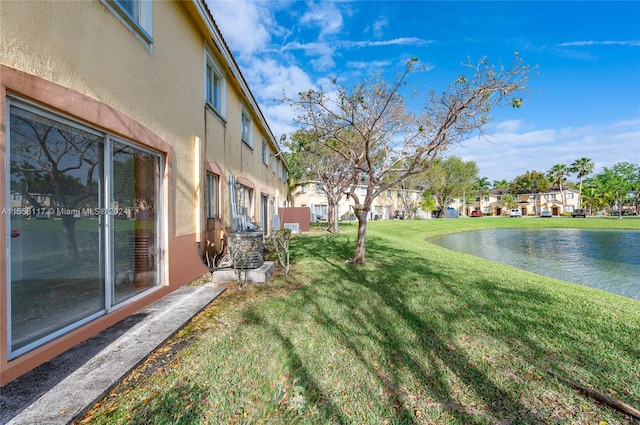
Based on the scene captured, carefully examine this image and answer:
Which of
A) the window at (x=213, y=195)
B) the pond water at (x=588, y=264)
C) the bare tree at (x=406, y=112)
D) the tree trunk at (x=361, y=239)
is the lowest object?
the pond water at (x=588, y=264)

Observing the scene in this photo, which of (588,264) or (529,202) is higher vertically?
(529,202)

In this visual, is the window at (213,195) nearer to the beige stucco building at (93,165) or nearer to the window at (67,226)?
the beige stucco building at (93,165)

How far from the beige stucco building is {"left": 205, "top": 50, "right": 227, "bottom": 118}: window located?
28.4 inches

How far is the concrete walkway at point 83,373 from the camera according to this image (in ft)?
7.11

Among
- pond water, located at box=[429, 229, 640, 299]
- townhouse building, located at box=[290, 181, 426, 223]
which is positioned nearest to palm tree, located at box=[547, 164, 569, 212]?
townhouse building, located at box=[290, 181, 426, 223]

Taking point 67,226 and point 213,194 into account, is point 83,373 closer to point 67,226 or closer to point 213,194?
point 67,226

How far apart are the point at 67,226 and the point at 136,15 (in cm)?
364

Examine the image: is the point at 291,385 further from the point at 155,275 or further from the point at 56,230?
the point at 155,275

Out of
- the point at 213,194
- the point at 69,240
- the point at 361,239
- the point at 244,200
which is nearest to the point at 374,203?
the point at 244,200

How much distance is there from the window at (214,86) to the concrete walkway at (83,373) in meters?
5.68

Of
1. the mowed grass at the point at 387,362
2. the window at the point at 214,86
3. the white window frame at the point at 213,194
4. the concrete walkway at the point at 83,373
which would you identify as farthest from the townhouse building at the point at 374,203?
the concrete walkway at the point at 83,373

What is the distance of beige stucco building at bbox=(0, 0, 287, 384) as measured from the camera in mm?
2744

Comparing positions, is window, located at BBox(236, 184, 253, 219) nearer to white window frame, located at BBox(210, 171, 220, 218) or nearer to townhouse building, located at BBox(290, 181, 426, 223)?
white window frame, located at BBox(210, 171, 220, 218)

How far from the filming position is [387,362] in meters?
3.15
